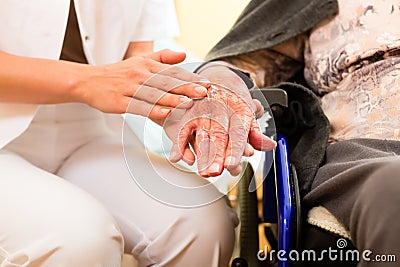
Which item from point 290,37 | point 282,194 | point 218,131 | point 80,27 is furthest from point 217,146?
point 290,37

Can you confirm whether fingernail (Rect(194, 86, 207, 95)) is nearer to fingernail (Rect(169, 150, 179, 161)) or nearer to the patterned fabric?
fingernail (Rect(169, 150, 179, 161))

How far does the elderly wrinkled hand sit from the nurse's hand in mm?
19

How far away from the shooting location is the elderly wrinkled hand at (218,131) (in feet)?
2.59

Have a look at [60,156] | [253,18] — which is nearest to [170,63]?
[60,156]

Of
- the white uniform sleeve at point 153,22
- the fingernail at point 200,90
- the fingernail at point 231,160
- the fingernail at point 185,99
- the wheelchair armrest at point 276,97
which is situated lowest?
the wheelchair armrest at point 276,97

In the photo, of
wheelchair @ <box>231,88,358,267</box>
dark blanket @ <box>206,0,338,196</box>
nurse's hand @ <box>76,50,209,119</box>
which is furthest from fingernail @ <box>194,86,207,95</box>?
dark blanket @ <box>206,0,338,196</box>

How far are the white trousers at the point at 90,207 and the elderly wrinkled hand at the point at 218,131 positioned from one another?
129 millimetres

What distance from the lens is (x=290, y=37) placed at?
3.86 ft

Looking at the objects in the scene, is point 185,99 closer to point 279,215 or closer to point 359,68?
point 279,215

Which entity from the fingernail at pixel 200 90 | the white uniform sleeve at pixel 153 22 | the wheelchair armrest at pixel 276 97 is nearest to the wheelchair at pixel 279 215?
the wheelchair armrest at pixel 276 97

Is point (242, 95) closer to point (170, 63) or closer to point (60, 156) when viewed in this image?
point (170, 63)

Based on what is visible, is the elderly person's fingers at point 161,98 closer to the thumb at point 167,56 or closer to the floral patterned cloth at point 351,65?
the thumb at point 167,56

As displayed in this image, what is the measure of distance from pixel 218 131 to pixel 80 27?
0.32 meters

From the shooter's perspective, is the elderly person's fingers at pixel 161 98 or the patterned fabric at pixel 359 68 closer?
the elderly person's fingers at pixel 161 98
